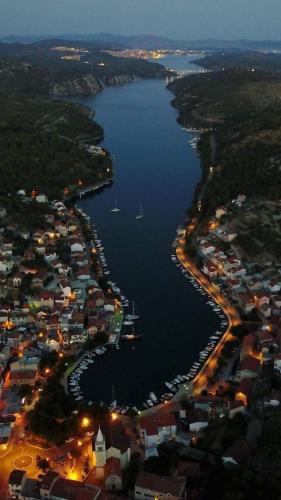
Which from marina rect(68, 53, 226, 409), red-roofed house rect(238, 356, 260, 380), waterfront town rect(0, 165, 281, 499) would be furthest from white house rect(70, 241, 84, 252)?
red-roofed house rect(238, 356, 260, 380)

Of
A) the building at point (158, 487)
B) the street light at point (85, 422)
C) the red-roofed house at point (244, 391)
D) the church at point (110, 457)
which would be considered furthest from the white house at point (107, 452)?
the red-roofed house at point (244, 391)

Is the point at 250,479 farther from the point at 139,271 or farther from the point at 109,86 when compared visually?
the point at 109,86

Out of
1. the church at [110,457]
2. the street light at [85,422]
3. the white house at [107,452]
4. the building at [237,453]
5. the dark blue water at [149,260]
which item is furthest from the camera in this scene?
the dark blue water at [149,260]

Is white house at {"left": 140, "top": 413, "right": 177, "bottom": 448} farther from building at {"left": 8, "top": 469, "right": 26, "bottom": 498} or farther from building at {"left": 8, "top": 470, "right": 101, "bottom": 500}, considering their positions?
building at {"left": 8, "top": 469, "right": 26, "bottom": 498}

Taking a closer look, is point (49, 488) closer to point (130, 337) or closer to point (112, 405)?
point (112, 405)

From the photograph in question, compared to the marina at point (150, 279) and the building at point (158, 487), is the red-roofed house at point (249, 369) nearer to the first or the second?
the marina at point (150, 279)

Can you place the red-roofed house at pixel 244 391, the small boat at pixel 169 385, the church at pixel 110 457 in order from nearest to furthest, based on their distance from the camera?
the church at pixel 110 457, the red-roofed house at pixel 244 391, the small boat at pixel 169 385
